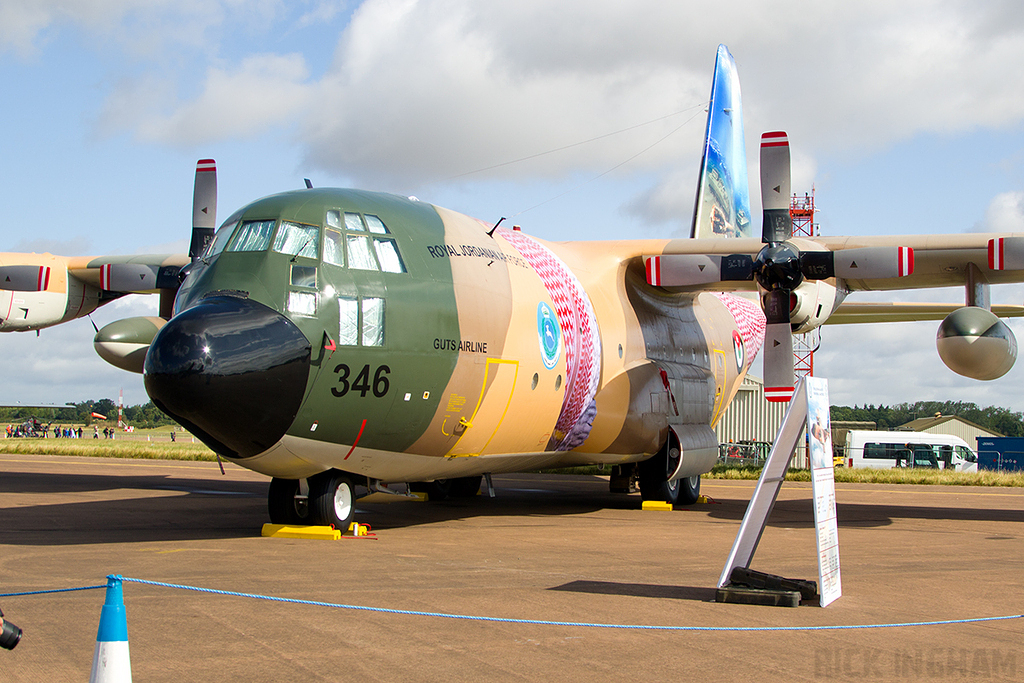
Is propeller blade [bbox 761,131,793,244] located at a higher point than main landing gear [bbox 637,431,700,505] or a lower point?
higher

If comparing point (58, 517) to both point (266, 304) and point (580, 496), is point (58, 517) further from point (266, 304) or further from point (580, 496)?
point (580, 496)

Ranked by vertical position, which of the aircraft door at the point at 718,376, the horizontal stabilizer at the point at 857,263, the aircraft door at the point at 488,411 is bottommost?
the aircraft door at the point at 488,411

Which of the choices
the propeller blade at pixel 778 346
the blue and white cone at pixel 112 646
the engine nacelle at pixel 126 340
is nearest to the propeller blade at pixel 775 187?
the propeller blade at pixel 778 346

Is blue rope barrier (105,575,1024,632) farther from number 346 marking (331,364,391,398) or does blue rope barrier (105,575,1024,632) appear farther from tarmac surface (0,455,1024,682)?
number 346 marking (331,364,391,398)

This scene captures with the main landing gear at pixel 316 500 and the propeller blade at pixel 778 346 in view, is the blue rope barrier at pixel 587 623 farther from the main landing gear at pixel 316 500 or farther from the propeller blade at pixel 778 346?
the propeller blade at pixel 778 346

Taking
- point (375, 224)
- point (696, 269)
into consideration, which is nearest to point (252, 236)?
point (375, 224)

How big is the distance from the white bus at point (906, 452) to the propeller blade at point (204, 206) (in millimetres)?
34232

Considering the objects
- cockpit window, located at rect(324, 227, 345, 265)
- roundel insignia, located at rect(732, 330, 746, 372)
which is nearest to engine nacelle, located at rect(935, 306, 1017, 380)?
roundel insignia, located at rect(732, 330, 746, 372)

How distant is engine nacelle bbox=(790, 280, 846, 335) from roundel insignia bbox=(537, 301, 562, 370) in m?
4.38

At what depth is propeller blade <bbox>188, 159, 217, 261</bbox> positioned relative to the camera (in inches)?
610

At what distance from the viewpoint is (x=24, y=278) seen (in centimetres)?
1880

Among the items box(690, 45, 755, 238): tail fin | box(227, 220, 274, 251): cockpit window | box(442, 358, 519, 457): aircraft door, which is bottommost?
box(442, 358, 519, 457): aircraft door

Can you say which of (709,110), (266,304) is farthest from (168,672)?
(709,110)

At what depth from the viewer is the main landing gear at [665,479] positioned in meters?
16.6
